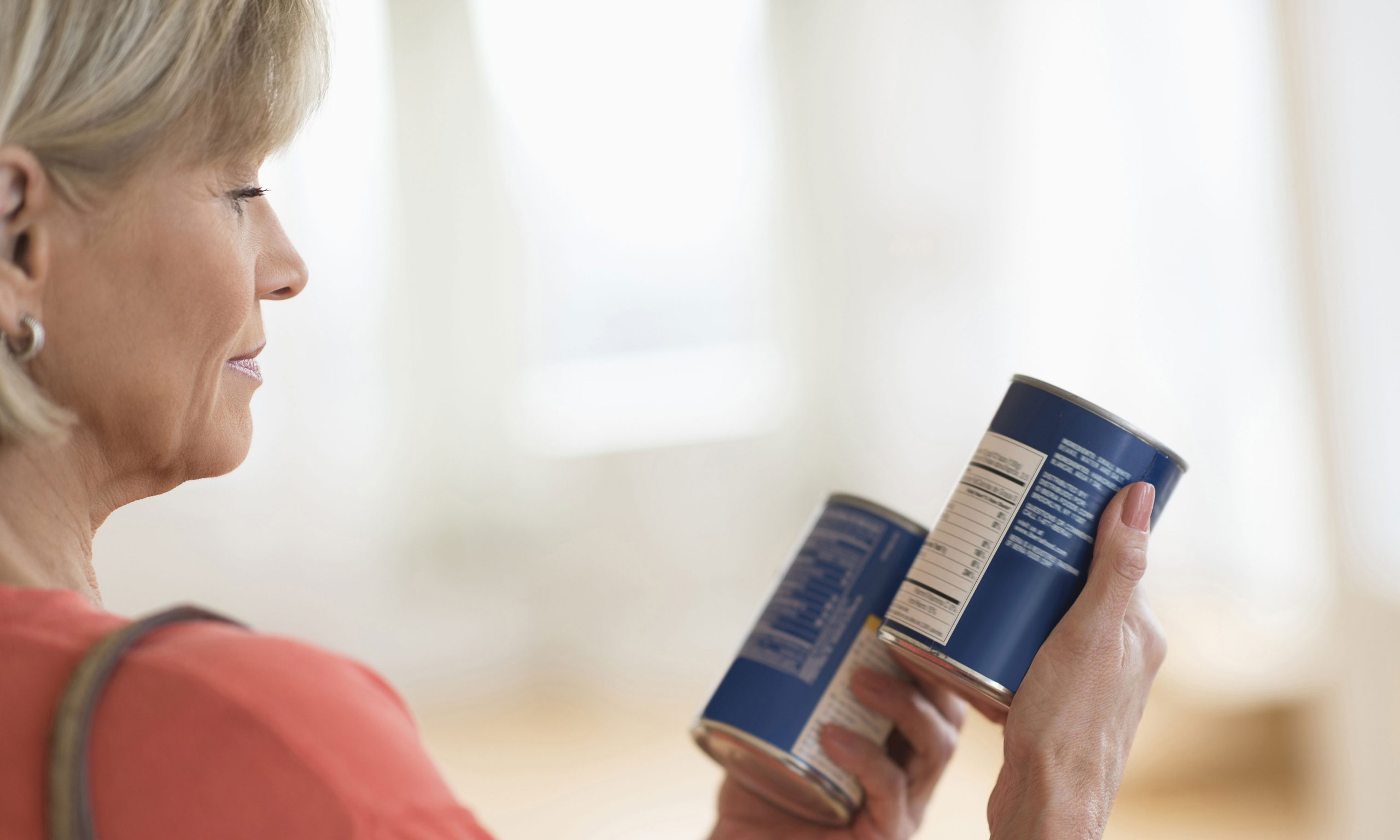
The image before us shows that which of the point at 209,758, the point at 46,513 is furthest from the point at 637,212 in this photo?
the point at 209,758

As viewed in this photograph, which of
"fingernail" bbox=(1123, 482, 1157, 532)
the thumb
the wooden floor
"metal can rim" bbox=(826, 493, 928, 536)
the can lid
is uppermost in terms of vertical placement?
the can lid

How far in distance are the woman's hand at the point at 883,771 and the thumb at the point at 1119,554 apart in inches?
8.0

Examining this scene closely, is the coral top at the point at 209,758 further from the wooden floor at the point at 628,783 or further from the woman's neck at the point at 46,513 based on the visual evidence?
the wooden floor at the point at 628,783

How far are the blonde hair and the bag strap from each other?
6.1 inches

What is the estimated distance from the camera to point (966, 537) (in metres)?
0.77

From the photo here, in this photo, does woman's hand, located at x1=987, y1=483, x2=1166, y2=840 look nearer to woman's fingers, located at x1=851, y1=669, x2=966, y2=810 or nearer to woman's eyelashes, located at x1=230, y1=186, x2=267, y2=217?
woman's fingers, located at x1=851, y1=669, x2=966, y2=810

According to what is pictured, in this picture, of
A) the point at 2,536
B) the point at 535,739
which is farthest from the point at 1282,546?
the point at 2,536

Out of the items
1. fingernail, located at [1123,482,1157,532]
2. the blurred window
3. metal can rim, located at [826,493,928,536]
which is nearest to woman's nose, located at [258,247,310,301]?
metal can rim, located at [826,493,928,536]

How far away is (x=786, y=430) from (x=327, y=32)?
2844 mm

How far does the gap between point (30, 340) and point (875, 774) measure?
2.09 feet

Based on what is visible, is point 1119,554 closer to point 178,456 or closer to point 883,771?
point 883,771

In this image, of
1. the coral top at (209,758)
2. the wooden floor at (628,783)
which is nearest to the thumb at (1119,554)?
the coral top at (209,758)

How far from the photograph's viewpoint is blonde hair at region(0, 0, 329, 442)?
0.54m

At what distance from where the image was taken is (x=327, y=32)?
70 cm
